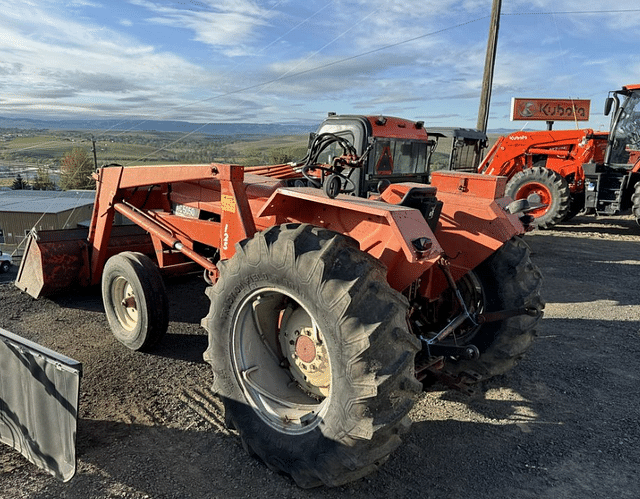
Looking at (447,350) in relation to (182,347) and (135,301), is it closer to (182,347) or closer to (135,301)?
(182,347)

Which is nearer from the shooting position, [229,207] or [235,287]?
[235,287]

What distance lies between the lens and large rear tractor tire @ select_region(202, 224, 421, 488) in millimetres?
2418

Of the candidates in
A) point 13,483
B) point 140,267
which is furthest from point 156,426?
point 140,267

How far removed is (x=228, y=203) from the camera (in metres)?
3.77

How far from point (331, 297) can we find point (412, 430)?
145cm

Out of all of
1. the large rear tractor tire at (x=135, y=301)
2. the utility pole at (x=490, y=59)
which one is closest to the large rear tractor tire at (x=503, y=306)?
the large rear tractor tire at (x=135, y=301)

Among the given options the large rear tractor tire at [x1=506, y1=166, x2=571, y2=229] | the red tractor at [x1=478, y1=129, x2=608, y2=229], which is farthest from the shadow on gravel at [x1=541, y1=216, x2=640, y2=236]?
the large rear tractor tire at [x1=506, y1=166, x2=571, y2=229]

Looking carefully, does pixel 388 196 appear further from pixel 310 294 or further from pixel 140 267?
pixel 140 267

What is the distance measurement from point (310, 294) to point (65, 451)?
1.59 metres

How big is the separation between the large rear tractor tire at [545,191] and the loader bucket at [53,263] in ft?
31.1

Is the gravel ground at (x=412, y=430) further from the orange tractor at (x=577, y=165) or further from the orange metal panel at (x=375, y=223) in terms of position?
the orange tractor at (x=577, y=165)

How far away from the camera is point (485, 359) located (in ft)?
12.2

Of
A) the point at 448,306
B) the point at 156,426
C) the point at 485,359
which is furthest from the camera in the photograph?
the point at 448,306

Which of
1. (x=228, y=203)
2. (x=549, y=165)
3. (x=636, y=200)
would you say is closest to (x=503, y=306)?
(x=228, y=203)
